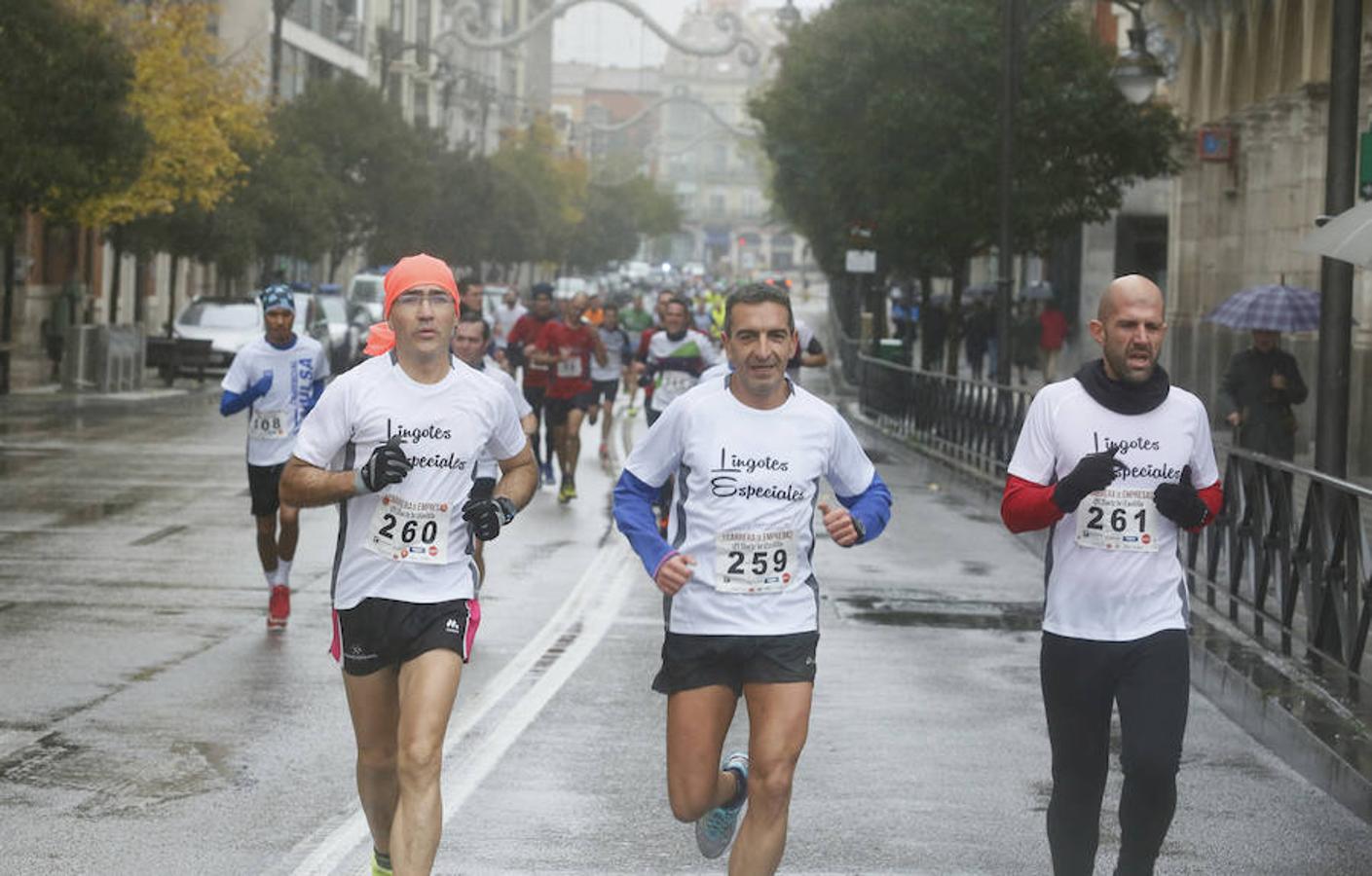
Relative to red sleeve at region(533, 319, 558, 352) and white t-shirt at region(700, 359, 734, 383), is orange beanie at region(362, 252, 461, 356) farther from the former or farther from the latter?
red sleeve at region(533, 319, 558, 352)

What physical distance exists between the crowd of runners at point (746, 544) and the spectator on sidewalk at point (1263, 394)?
12617 mm

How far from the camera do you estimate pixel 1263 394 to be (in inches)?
760

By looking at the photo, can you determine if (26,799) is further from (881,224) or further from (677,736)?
(881,224)

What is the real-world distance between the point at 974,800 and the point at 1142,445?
2.45 metres

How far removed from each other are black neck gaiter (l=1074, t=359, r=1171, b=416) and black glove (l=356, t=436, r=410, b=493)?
1809mm

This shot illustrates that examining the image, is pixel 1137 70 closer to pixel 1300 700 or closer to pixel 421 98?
pixel 1300 700

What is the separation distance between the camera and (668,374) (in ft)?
64.2

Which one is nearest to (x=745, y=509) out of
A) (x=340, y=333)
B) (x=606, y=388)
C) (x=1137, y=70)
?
(x=1137, y=70)

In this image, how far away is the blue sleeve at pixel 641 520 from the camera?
673 cm

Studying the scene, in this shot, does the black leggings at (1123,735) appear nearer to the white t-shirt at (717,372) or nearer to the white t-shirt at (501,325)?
the white t-shirt at (717,372)

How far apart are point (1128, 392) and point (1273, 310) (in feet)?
48.6

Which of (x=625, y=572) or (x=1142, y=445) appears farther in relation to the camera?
(x=625, y=572)

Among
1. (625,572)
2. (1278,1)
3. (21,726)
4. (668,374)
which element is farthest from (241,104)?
(21,726)

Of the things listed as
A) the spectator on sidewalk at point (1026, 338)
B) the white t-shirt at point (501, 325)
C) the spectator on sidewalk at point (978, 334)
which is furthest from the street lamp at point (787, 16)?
the white t-shirt at point (501, 325)
